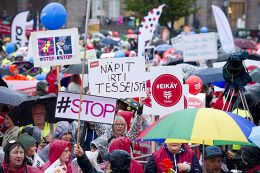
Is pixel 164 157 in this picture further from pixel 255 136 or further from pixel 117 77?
pixel 117 77

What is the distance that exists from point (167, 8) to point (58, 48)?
32.9 meters

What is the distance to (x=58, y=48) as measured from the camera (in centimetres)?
1198

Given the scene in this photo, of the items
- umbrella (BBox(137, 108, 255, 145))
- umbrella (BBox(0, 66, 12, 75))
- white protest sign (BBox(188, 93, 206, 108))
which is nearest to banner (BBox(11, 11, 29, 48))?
umbrella (BBox(0, 66, 12, 75))

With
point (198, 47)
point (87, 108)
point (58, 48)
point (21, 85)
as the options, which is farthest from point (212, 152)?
point (198, 47)

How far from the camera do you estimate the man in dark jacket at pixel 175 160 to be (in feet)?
26.7

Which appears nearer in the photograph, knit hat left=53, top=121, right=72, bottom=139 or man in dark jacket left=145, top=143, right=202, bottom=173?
man in dark jacket left=145, top=143, right=202, bottom=173

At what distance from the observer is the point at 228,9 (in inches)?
2359

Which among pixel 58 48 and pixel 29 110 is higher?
pixel 58 48

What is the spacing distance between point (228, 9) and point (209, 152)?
5239cm

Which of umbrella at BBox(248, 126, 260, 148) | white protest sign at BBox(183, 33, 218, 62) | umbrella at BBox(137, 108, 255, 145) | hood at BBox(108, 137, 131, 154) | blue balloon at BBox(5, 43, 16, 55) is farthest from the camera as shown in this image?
blue balloon at BBox(5, 43, 16, 55)

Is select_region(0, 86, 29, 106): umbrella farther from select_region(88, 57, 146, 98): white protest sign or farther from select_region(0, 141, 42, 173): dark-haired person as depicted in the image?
select_region(0, 141, 42, 173): dark-haired person

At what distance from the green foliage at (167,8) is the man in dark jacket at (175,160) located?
35.7 meters

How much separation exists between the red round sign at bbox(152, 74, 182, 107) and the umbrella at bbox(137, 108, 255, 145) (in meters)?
2.25

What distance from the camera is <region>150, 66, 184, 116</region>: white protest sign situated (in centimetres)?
997
